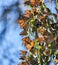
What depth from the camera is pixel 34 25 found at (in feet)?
9.93

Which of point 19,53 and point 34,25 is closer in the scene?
point 34,25

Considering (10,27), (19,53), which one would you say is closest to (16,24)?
(10,27)

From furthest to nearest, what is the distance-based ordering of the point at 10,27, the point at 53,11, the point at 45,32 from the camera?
the point at 10,27, the point at 53,11, the point at 45,32

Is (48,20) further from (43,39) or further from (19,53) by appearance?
(19,53)

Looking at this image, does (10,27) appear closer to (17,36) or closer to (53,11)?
(17,36)

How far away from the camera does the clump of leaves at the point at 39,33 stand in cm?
294

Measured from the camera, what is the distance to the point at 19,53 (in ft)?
11.1

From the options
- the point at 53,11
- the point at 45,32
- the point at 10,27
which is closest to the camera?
the point at 45,32

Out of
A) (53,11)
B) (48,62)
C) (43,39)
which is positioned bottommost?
(48,62)

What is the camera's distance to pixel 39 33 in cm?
303

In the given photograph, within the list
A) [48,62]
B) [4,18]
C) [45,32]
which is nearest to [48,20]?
[45,32]

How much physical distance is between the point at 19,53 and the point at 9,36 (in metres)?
0.23

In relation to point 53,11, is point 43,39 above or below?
below

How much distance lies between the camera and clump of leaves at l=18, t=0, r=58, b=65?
2938 millimetres
